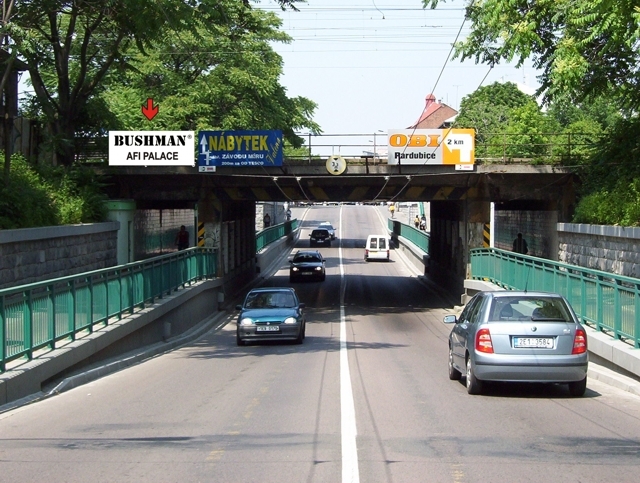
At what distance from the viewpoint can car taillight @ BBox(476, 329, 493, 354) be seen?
40.1ft

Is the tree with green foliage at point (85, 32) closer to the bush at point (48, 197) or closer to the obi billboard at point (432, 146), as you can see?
the bush at point (48, 197)

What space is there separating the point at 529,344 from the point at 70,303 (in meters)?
7.82

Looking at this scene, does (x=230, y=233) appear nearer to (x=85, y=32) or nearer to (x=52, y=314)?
(x=85, y=32)

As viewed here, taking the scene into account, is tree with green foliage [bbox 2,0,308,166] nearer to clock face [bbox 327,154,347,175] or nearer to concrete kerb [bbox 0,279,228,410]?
concrete kerb [bbox 0,279,228,410]

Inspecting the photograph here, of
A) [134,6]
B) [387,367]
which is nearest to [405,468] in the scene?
[387,367]

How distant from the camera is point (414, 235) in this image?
66500 mm

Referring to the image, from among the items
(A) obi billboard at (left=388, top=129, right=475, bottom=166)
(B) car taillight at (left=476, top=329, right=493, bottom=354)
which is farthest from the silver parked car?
(A) obi billboard at (left=388, top=129, right=475, bottom=166)

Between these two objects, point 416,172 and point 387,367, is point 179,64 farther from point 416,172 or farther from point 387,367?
point 387,367

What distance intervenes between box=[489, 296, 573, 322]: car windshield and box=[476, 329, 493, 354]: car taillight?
0.27 metres

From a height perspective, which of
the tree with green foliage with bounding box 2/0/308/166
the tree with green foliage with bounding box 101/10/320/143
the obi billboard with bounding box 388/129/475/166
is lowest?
the obi billboard with bounding box 388/129/475/166

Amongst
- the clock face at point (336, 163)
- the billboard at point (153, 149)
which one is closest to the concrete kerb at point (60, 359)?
the billboard at point (153, 149)

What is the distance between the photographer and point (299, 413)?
36.5 feet

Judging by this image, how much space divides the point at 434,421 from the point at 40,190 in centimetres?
1789

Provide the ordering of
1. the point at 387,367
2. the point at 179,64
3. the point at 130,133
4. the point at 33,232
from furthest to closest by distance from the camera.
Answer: the point at 179,64, the point at 130,133, the point at 33,232, the point at 387,367
